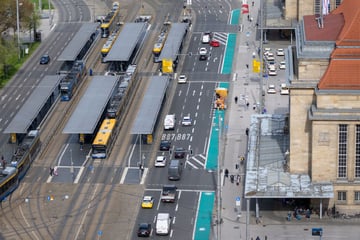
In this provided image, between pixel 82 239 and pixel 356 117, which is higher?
pixel 356 117

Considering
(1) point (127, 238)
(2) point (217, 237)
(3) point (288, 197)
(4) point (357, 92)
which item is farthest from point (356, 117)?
(1) point (127, 238)

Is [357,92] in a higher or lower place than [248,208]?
A: higher

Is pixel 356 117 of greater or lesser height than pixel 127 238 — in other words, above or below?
above

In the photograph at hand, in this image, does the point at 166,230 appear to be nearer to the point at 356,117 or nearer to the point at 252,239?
the point at 252,239

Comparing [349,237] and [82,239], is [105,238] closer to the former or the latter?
[82,239]

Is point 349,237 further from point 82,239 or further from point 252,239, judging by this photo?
point 82,239

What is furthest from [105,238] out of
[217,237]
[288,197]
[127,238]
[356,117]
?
[356,117]

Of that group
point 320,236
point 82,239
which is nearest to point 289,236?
point 320,236
